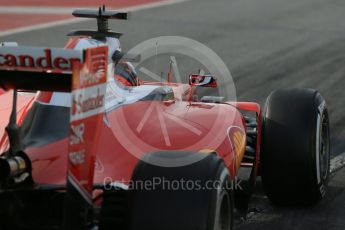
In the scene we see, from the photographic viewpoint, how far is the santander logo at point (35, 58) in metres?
4.86

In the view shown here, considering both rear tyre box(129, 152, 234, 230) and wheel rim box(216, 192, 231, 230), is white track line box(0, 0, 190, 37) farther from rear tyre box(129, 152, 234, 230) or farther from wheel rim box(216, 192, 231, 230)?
rear tyre box(129, 152, 234, 230)

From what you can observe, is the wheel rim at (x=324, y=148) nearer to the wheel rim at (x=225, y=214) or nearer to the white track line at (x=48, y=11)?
the wheel rim at (x=225, y=214)

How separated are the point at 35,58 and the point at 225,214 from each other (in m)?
1.48

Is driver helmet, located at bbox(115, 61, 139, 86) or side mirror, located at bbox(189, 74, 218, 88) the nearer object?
A: driver helmet, located at bbox(115, 61, 139, 86)

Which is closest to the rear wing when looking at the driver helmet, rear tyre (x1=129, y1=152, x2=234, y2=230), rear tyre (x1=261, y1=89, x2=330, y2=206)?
rear tyre (x1=129, y1=152, x2=234, y2=230)

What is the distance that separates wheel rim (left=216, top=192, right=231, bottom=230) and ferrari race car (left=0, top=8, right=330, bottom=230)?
0.04 feet

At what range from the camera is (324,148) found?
781 cm

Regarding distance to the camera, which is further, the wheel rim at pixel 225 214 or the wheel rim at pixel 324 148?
the wheel rim at pixel 324 148

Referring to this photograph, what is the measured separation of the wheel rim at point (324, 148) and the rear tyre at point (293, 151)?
6.6 inches

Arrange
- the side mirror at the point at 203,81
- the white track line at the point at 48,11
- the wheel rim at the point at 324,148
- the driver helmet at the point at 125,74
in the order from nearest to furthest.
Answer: the driver helmet at the point at 125,74 → the wheel rim at the point at 324,148 → the side mirror at the point at 203,81 → the white track line at the point at 48,11

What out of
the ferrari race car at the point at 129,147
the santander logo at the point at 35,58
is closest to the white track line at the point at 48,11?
the ferrari race car at the point at 129,147

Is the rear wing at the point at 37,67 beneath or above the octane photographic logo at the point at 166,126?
above

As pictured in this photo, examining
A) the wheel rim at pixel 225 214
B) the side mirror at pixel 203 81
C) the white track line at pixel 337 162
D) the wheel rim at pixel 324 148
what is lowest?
the white track line at pixel 337 162

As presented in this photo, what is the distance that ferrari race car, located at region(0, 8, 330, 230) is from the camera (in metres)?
4.84
